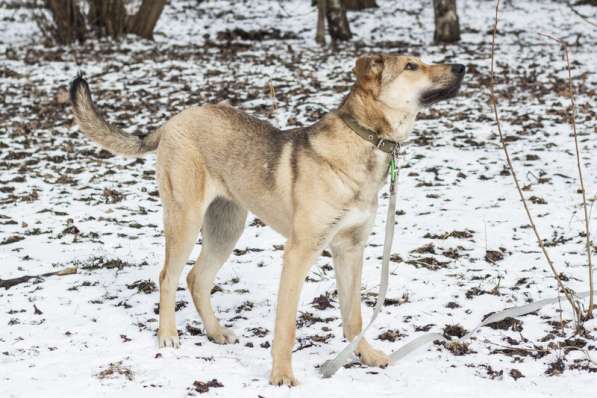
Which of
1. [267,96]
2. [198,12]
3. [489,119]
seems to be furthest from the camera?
[198,12]

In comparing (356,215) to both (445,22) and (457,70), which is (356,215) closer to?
(457,70)

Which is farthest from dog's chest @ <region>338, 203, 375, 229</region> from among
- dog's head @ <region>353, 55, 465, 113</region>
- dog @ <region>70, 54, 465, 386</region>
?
dog's head @ <region>353, 55, 465, 113</region>

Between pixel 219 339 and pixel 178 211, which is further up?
pixel 178 211

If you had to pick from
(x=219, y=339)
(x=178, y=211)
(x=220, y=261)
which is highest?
(x=178, y=211)

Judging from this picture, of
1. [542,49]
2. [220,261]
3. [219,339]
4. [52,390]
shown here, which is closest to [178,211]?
[220,261]

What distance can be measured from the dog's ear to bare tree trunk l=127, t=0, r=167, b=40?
1443 centimetres

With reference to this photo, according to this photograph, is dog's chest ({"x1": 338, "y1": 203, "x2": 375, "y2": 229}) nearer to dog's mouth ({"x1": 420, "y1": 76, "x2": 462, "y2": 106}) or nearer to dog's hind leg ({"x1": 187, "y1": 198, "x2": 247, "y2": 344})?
dog's mouth ({"x1": 420, "y1": 76, "x2": 462, "y2": 106})

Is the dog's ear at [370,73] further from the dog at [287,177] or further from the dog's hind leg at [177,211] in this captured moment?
the dog's hind leg at [177,211]

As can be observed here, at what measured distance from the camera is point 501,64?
1401cm

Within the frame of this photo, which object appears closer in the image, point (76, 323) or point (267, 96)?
point (76, 323)

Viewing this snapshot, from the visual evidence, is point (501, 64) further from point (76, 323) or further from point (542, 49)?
point (76, 323)

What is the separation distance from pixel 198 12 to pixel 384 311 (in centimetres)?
1812

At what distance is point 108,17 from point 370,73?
1463 cm

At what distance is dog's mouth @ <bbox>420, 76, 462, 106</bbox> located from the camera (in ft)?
13.4
